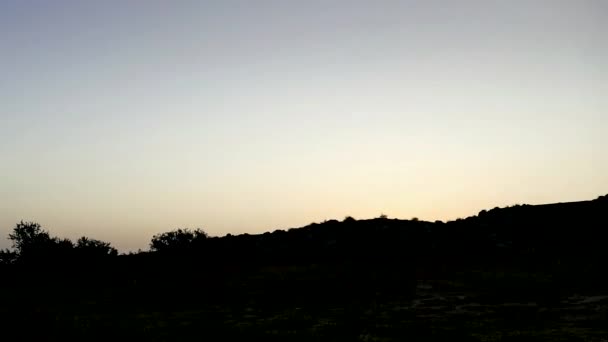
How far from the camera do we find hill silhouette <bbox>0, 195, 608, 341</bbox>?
2866cm

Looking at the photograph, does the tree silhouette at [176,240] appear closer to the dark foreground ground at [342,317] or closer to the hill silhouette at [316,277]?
the hill silhouette at [316,277]

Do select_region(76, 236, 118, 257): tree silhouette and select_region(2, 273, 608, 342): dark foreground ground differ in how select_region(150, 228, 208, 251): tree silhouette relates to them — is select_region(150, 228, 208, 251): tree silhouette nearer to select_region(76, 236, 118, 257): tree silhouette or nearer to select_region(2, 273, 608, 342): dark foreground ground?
select_region(76, 236, 118, 257): tree silhouette

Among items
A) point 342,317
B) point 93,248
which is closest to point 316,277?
point 342,317

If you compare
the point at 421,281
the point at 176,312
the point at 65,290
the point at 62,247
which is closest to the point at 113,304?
the point at 176,312

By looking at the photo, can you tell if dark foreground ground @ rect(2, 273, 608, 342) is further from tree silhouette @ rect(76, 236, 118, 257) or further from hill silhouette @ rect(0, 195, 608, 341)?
tree silhouette @ rect(76, 236, 118, 257)

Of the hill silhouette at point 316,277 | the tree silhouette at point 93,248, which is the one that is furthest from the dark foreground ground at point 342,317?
the tree silhouette at point 93,248

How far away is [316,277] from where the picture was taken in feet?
169

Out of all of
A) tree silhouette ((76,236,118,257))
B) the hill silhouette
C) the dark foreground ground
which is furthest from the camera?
tree silhouette ((76,236,118,257))

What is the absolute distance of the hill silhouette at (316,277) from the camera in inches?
1128

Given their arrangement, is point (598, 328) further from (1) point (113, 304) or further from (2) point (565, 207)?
(2) point (565, 207)

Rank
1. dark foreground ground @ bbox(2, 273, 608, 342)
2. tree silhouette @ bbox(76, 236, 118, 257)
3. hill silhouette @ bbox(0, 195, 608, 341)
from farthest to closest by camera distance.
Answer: tree silhouette @ bbox(76, 236, 118, 257) → hill silhouette @ bbox(0, 195, 608, 341) → dark foreground ground @ bbox(2, 273, 608, 342)

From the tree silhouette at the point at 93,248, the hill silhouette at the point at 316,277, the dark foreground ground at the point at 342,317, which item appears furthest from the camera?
the tree silhouette at the point at 93,248

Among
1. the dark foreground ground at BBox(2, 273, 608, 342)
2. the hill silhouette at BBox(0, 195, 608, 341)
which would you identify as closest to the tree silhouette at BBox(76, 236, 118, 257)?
the hill silhouette at BBox(0, 195, 608, 341)

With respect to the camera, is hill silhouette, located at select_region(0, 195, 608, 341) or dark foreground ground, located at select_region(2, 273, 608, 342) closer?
dark foreground ground, located at select_region(2, 273, 608, 342)
